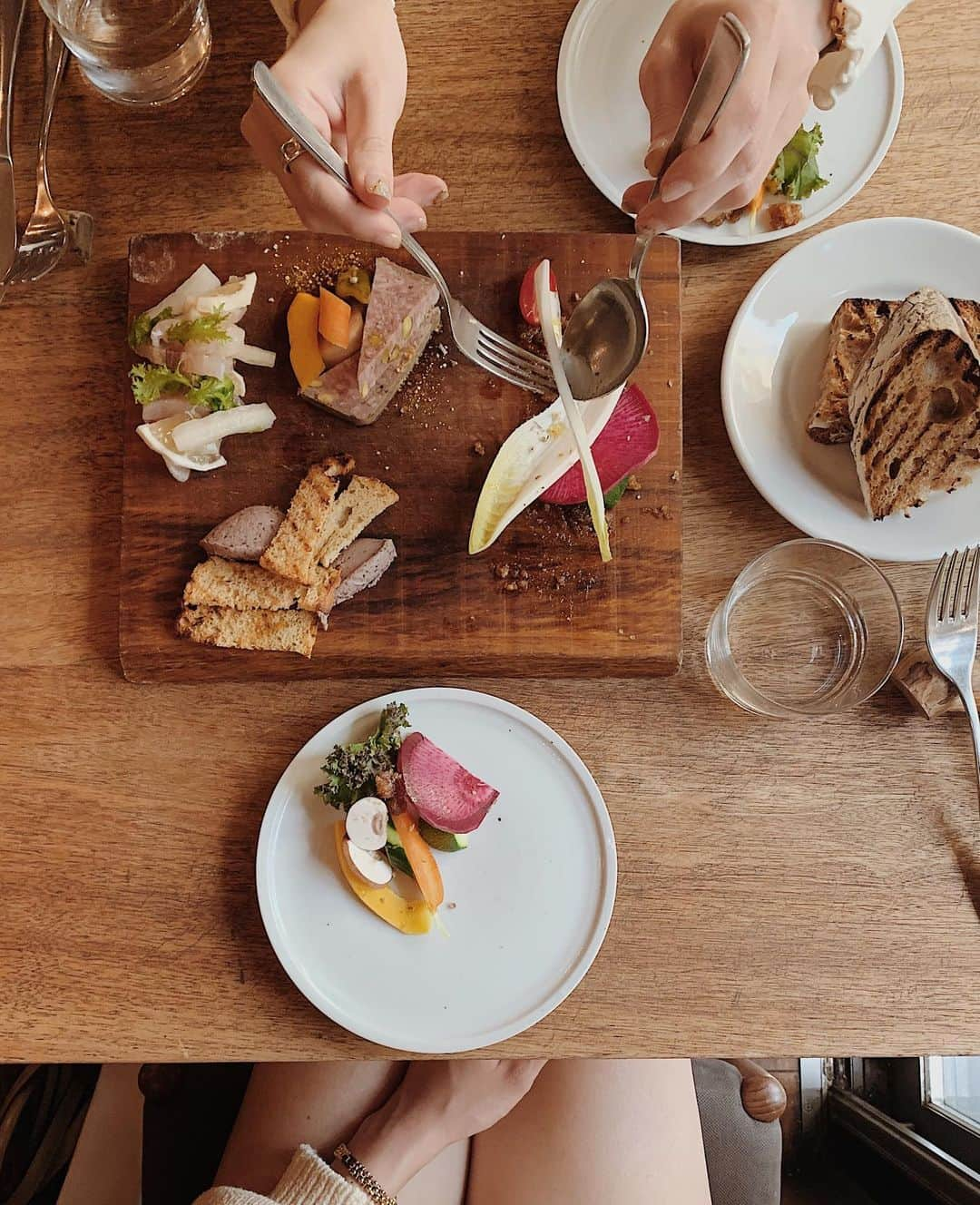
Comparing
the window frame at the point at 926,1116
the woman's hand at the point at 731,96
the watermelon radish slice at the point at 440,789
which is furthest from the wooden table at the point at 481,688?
the window frame at the point at 926,1116

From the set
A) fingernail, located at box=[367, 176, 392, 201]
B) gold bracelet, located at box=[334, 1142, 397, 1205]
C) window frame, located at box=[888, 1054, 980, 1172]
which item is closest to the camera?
fingernail, located at box=[367, 176, 392, 201]

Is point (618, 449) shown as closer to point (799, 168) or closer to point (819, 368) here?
point (819, 368)

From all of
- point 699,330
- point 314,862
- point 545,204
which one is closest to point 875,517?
point 699,330

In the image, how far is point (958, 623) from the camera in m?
1.40

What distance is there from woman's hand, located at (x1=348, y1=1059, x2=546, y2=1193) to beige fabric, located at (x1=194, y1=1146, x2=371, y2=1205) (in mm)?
129

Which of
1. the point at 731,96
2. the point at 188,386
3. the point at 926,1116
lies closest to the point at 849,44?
the point at 731,96

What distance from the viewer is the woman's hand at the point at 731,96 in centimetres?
119

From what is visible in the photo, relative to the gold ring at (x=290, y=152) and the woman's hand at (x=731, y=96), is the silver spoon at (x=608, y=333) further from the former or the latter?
the gold ring at (x=290, y=152)

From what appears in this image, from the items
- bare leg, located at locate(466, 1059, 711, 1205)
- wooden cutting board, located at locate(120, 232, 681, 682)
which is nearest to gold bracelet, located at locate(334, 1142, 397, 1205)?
bare leg, located at locate(466, 1059, 711, 1205)

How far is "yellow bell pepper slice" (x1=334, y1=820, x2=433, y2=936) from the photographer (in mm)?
1348

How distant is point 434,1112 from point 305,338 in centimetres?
131

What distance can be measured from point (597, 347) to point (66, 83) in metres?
0.95

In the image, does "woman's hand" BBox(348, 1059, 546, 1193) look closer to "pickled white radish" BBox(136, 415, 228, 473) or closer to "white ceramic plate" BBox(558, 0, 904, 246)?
"pickled white radish" BBox(136, 415, 228, 473)

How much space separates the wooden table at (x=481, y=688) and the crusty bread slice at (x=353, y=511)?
22 cm
